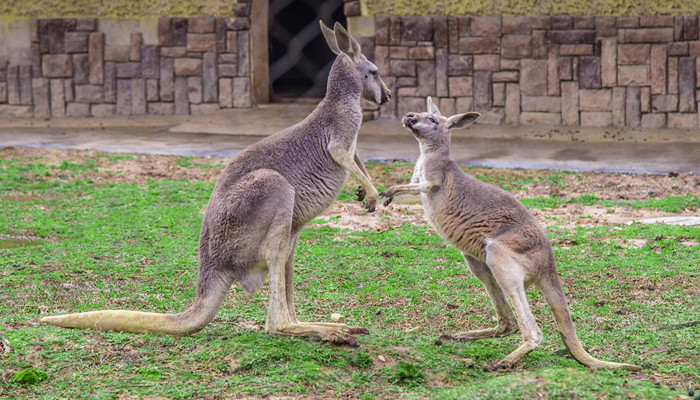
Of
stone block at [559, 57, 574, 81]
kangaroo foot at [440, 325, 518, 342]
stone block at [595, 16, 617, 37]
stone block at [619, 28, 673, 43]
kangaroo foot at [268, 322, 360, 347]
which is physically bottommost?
kangaroo foot at [440, 325, 518, 342]

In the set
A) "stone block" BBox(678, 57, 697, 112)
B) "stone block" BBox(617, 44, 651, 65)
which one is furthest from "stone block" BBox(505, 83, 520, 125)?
"stone block" BBox(678, 57, 697, 112)

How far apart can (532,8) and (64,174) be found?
6.08m

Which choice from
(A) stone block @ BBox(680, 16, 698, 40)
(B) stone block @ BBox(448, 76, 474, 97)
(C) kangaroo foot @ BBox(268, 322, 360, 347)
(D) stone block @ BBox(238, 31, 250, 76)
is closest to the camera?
(C) kangaroo foot @ BBox(268, 322, 360, 347)

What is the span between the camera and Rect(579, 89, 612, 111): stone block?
10.9 metres

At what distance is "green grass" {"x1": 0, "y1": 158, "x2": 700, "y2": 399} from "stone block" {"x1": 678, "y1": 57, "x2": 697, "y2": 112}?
3.33 m

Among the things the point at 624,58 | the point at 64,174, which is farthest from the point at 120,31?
the point at 624,58

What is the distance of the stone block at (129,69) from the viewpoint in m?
12.2

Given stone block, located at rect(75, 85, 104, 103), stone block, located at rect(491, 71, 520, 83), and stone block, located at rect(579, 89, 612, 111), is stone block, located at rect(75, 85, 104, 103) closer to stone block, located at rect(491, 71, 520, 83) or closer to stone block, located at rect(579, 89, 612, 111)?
stone block, located at rect(491, 71, 520, 83)

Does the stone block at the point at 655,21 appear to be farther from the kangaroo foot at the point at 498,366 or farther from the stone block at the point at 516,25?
the kangaroo foot at the point at 498,366

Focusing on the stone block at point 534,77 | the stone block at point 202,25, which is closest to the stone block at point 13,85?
the stone block at point 202,25

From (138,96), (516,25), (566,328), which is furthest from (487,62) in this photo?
(566,328)

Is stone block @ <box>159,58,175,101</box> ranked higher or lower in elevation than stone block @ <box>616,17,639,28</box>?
lower

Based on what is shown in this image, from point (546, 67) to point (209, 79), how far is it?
4655 millimetres

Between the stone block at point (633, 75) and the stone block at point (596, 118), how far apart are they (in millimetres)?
436
